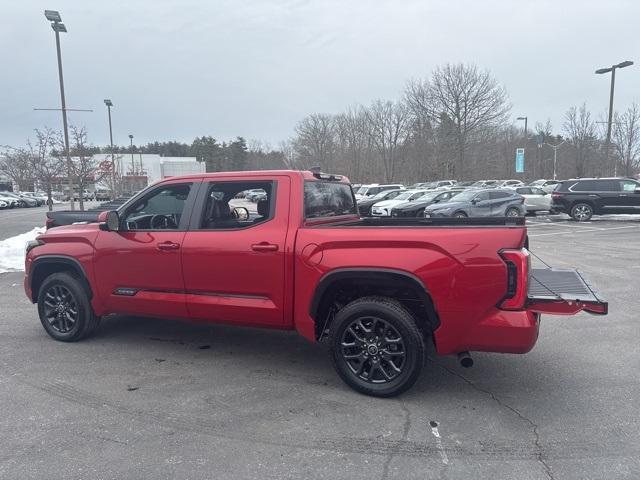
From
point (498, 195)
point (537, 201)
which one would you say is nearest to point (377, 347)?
point (498, 195)

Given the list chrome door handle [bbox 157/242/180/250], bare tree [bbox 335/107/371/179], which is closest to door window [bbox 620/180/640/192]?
chrome door handle [bbox 157/242/180/250]

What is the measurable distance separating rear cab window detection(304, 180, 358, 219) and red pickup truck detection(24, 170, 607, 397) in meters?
0.02

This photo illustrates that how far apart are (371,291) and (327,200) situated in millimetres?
1218

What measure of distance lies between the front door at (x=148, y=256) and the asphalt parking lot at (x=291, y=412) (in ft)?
1.91

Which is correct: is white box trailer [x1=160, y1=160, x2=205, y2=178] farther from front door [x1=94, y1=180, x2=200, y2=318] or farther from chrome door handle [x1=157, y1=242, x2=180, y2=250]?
chrome door handle [x1=157, y1=242, x2=180, y2=250]

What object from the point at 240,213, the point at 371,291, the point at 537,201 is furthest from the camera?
the point at 537,201

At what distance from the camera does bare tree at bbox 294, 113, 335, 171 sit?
2586 inches

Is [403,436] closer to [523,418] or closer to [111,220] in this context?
[523,418]

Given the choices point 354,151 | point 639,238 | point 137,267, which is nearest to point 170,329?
point 137,267

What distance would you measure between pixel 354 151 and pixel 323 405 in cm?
6244

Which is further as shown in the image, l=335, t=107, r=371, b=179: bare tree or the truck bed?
l=335, t=107, r=371, b=179: bare tree

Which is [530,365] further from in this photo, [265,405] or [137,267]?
[137,267]

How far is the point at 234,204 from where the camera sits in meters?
4.91

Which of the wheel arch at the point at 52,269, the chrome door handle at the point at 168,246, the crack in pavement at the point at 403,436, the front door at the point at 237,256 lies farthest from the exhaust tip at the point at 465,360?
the wheel arch at the point at 52,269
